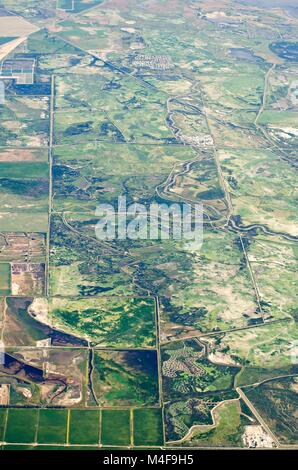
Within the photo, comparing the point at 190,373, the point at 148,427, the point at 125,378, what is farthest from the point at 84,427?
the point at 190,373

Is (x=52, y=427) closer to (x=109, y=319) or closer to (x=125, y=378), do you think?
(x=125, y=378)

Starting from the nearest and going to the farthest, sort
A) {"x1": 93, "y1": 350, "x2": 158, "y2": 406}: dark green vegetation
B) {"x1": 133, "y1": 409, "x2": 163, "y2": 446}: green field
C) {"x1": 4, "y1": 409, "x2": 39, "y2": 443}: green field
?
{"x1": 4, "y1": 409, "x2": 39, "y2": 443}: green field < {"x1": 133, "y1": 409, "x2": 163, "y2": 446}: green field < {"x1": 93, "y1": 350, "x2": 158, "y2": 406}: dark green vegetation

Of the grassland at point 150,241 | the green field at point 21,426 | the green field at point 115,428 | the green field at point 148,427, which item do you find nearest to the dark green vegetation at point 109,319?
the grassland at point 150,241

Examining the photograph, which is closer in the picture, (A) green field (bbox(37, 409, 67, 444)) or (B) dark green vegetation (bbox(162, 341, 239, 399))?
(A) green field (bbox(37, 409, 67, 444))

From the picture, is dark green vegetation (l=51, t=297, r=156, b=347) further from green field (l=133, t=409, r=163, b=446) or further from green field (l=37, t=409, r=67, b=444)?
green field (l=37, t=409, r=67, b=444)

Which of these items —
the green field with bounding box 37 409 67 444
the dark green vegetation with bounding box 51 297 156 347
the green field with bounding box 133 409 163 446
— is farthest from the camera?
the dark green vegetation with bounding box 51 297 156 347

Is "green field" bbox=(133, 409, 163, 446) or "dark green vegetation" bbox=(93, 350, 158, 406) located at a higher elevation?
"green field" bbox=(133, 409, 163, 446)

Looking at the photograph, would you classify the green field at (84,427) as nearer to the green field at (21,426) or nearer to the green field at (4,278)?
the green field at (21,426)

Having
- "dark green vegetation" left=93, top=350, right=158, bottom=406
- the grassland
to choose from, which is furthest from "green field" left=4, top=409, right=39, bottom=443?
"dark green vegetation" left=93, top=350, right=158, bottom=406

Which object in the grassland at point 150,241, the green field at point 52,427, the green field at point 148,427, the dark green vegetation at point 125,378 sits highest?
the green field at point 52,427

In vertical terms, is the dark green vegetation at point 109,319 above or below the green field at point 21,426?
below

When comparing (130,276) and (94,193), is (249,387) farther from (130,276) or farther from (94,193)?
(94,193)
